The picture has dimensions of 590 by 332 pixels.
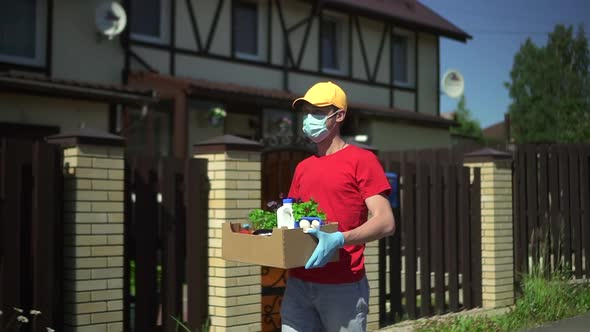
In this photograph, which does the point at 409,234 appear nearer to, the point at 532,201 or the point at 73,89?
the point at 532,201

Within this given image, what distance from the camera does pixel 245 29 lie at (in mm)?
17172

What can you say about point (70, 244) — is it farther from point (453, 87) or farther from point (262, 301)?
point (453, 87)

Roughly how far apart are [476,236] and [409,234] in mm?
1197

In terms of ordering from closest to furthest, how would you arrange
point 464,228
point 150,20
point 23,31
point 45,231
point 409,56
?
1. point 45,231
2. point 464,228
3. point 23,31
4. point 150,20
5. point 409,56

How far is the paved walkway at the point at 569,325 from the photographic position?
7406 mm

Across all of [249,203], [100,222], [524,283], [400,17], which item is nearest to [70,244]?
[100,222]

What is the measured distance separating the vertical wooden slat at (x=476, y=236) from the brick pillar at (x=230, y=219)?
342 centimetres

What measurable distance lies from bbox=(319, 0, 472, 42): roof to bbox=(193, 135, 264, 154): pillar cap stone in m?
12.5

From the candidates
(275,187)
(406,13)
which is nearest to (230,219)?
(275,187)

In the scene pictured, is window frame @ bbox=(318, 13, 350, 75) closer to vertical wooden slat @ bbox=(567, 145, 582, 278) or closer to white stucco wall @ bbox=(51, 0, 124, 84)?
white stucco wall @ bbox=(51, 0, 124, 84)

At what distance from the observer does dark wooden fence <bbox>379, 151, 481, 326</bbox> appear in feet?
26.6

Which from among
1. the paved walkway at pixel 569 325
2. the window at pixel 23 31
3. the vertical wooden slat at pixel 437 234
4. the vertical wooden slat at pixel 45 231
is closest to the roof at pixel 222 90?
the window at pixel 23 31

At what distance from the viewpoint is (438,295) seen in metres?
8.55

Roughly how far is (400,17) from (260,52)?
192 inches
